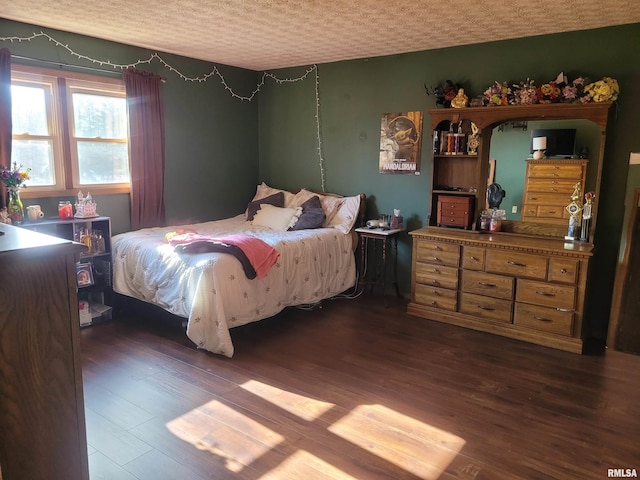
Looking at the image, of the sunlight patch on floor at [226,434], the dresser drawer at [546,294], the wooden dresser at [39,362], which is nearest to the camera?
the wooden dresser at [39,362]

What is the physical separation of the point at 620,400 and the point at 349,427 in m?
1.64

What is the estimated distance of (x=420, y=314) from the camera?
4.16m

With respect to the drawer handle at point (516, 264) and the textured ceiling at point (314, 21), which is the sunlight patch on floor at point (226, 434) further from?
the textured ceiling at point (314, 21)

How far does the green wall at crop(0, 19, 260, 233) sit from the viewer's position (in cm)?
422

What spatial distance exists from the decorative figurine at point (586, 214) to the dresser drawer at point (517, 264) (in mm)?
475

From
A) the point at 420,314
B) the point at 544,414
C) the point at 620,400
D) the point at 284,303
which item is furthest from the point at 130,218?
the point at 620,400

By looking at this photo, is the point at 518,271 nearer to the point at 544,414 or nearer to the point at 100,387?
the point at 544,414

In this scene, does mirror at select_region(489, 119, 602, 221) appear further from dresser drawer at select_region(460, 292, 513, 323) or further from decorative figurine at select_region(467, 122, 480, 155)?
dresser drawer at select_region(460, 292, 513, 323)

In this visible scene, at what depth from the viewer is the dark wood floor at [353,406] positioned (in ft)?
7.11

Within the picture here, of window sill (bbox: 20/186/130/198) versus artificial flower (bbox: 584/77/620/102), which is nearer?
artificial flower (bbox: 584/77/620/102)

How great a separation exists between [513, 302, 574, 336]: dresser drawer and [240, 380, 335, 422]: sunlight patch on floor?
71.1 inches

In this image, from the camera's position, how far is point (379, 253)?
193 inches

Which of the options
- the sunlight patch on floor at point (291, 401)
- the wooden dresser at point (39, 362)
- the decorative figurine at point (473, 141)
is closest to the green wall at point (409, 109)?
the decorative figurine at point (473, 141)

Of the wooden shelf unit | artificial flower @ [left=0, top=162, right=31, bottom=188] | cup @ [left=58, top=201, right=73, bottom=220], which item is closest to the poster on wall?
the wooden shelf unit
